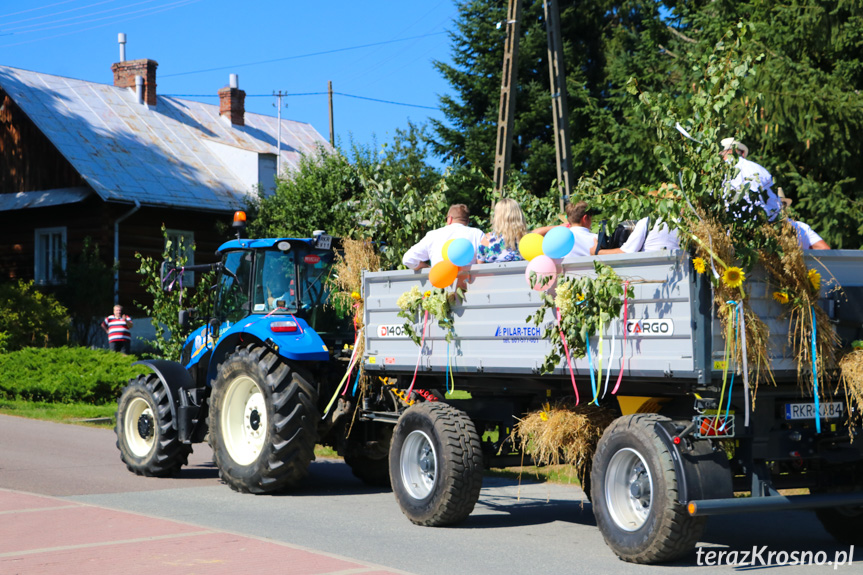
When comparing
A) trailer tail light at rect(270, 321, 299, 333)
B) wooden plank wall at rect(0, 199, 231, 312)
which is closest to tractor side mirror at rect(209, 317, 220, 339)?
trailer tail light at rect(270, 321, 299, 333)

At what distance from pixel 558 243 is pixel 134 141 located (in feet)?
89.1

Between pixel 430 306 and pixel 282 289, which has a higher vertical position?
pixel 282 289

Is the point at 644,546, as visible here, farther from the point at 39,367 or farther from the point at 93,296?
the point at 93,296

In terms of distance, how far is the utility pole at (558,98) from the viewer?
1852 cm

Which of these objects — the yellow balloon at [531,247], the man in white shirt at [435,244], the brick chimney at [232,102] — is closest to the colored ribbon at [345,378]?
the man in white shirt at [435,244]

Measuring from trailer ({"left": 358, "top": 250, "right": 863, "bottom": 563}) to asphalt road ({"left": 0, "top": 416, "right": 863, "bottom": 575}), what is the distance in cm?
35

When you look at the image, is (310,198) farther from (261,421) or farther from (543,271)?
(543,271)

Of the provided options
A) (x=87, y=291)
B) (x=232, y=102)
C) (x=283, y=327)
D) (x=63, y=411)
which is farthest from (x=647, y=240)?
(x=232, y=102)

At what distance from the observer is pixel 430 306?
8602 millimetres

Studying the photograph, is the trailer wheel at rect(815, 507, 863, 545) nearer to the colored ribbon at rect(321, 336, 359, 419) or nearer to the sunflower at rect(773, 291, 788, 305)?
the sunflower at rect(773, 291, 788, 305)

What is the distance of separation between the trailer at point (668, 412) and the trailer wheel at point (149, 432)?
3.86m

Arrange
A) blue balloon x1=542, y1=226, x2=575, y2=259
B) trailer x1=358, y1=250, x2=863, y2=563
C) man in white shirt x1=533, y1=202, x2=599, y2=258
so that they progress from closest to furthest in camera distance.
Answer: trailer x1=358, y1=250, x2=863, y2=563
blue balloon x1=542, y1=226, x2=575, y2=259
man in white shirt x1=533, y1=202, x2=599, y2=258

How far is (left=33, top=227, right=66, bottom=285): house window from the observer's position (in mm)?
31234

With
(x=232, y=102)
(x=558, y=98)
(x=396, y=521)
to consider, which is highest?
(x=232, y=102)
